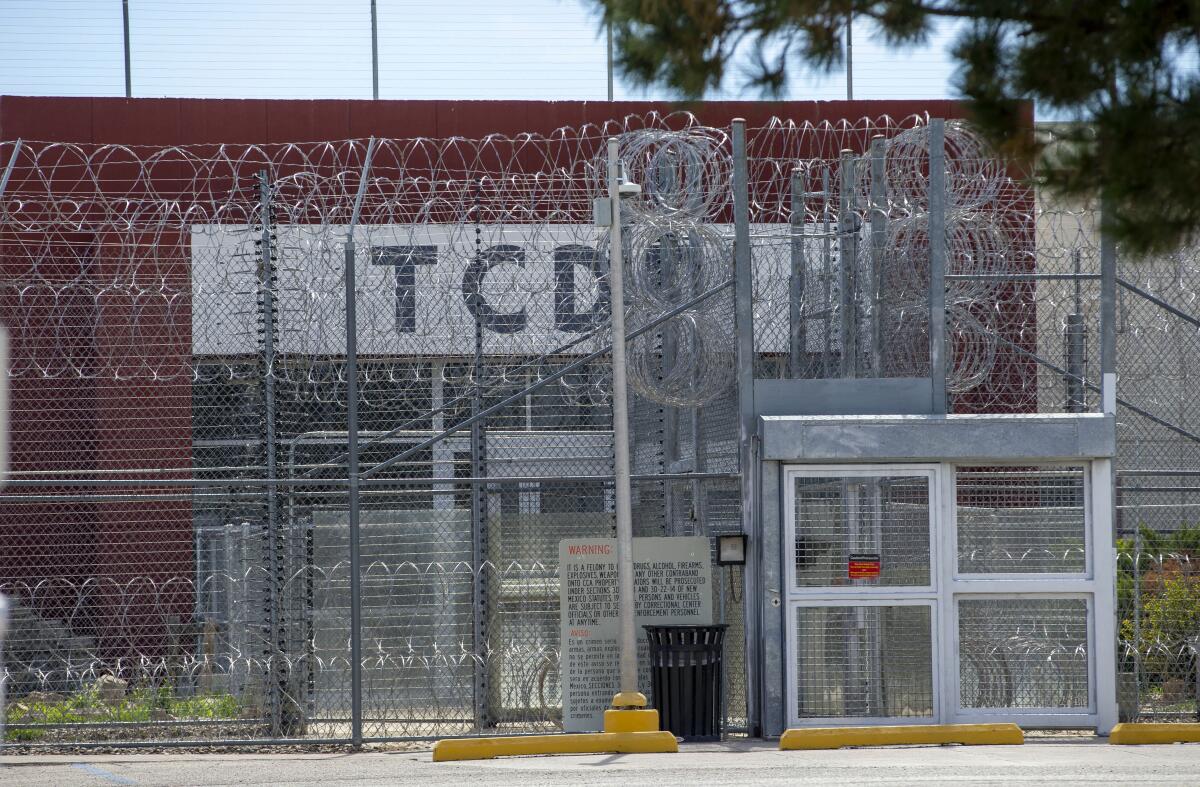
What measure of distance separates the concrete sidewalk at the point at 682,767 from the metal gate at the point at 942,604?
465 millimetres

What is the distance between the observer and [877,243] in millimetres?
12008

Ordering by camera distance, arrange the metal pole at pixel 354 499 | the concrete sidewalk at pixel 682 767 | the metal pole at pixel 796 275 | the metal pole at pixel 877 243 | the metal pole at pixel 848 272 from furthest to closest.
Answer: the metal pole at pixel 796 275 < the metal pole at pixel 848 272 < the metal pole at pixel 877 243 < the metal pole at pixel 354 499 < the concrete sidewalk at pixel 682 767

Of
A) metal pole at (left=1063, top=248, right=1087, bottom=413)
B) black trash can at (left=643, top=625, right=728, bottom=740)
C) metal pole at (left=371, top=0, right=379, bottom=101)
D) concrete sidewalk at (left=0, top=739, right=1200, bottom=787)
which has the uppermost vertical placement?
metal pole at (left=371, top=0, right=379, bottom=101)

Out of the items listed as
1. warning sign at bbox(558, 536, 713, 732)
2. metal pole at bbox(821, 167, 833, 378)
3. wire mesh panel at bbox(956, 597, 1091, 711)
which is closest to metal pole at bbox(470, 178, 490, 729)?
warning sign at bbox(558, 536, 713, 732)

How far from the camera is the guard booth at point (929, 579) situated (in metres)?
10.7

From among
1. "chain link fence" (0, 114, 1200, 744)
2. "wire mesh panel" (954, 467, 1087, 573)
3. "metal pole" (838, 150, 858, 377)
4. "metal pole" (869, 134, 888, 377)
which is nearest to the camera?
"wire mesh panel" (954, 467, 1087, 573)

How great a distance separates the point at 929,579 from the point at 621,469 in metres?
2.44

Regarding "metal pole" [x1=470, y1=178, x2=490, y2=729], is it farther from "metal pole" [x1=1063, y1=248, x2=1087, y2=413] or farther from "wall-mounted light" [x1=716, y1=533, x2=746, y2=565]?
"metal pole" [x1=1063, y1=248, x2=1087, y2=413]

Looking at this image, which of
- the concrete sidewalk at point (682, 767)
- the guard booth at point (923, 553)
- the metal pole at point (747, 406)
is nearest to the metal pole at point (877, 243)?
the guard booth at point (923, 553)

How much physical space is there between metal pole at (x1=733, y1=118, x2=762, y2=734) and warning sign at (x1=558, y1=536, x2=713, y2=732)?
0.33 metres

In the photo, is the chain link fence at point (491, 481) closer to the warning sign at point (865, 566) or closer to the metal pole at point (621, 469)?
the metal pole at point (621, 469)

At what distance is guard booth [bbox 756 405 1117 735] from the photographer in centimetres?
1068

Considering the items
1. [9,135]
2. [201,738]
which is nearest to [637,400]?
[201,738]

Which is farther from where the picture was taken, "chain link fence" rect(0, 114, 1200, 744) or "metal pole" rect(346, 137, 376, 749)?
"chain link fence" rect(0, 114, 1200, 744)
